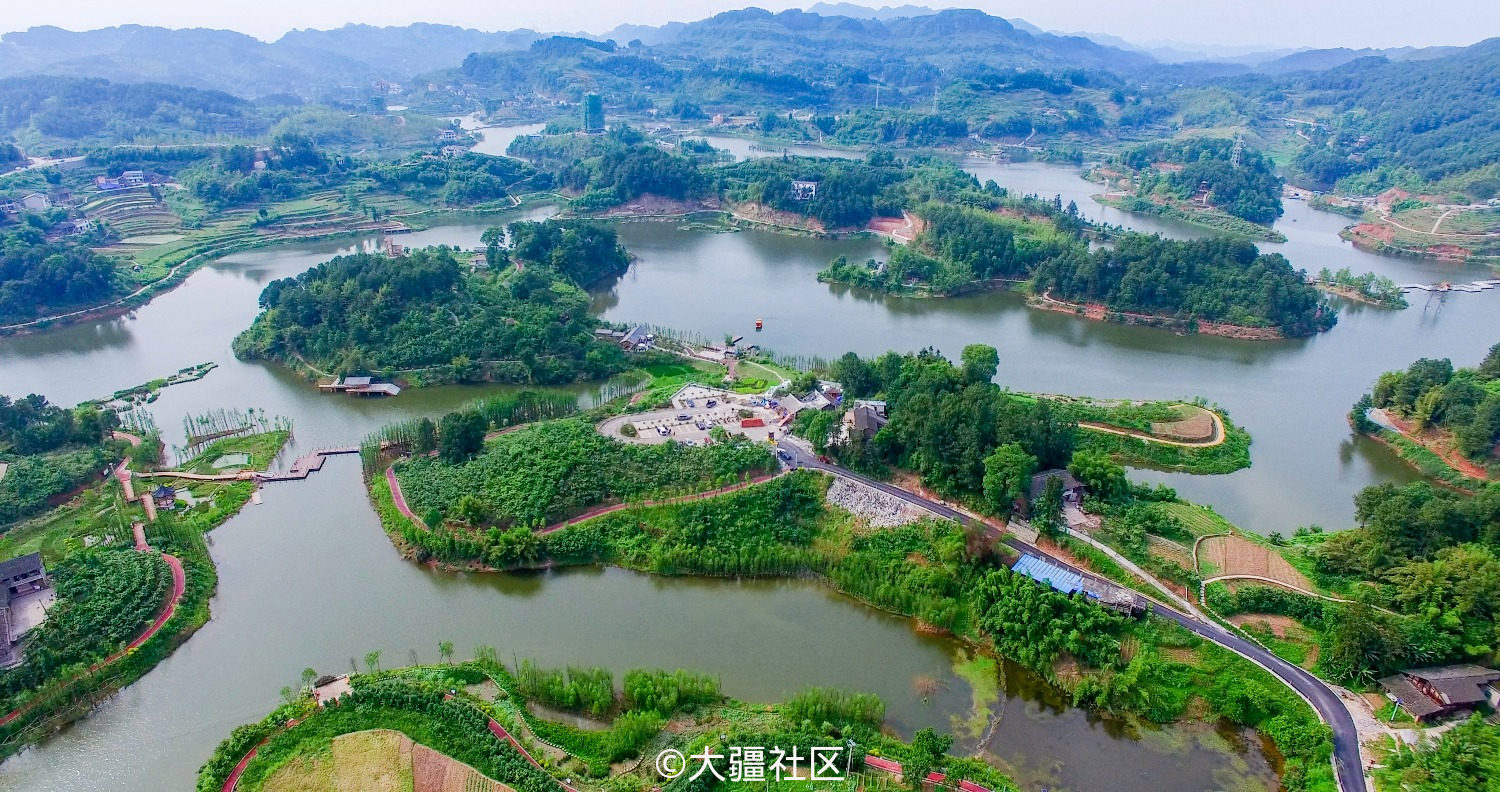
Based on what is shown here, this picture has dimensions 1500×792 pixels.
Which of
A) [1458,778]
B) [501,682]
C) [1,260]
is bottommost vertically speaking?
[501,682]

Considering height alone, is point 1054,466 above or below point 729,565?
above

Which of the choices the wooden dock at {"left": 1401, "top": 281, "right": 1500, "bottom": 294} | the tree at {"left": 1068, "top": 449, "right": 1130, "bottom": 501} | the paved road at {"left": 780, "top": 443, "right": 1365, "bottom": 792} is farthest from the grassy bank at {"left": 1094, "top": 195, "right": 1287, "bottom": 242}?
the paved road at {"left": 780, "top": 443, "right": 1365, "bottom": 792}

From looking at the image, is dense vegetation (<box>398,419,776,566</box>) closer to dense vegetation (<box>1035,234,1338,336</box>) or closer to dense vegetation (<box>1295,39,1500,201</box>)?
dense vegetation (<box>1035,234,1338,336</box>)

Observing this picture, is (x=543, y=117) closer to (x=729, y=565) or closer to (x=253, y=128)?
(x=253, y=128)

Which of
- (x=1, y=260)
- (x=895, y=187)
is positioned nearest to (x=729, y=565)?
(x=1, y=260)

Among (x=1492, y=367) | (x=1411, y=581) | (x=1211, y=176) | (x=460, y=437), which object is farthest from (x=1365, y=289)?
(x=460, y=437)

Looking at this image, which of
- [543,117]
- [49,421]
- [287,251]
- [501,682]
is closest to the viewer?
[501,682]

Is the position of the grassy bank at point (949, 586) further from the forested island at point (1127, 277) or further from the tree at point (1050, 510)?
the forested island at point (1127, 277)

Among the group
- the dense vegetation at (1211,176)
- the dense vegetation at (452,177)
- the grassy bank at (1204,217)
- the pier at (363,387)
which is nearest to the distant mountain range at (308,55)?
the dense vegetation at (1211,176)
